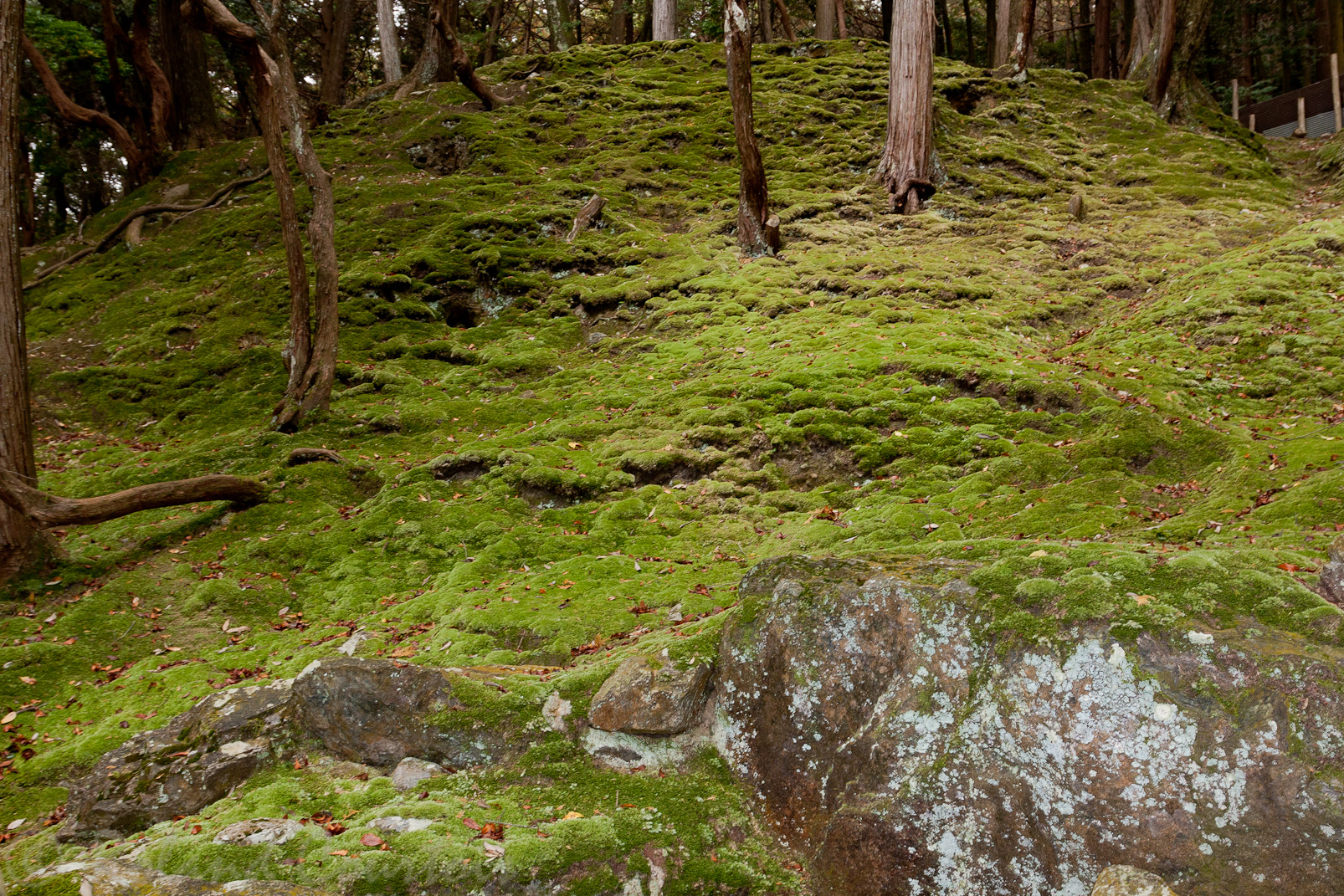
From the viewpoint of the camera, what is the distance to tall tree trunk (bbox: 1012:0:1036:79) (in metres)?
18.4

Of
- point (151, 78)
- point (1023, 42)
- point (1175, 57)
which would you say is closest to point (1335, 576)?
point (1175, 57)

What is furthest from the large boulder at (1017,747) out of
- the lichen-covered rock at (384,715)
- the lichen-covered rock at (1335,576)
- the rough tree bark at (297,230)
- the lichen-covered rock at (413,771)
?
the rough tree bark at (297,230)

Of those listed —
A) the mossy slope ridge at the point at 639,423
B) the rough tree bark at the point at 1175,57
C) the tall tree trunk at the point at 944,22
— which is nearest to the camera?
the mossy slope ridge at the point at 639,423

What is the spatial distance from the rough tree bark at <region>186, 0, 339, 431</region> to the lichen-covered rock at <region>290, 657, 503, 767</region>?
6017mm

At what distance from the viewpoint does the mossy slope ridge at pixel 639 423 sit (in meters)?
4.68

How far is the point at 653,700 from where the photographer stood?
489 centimetres

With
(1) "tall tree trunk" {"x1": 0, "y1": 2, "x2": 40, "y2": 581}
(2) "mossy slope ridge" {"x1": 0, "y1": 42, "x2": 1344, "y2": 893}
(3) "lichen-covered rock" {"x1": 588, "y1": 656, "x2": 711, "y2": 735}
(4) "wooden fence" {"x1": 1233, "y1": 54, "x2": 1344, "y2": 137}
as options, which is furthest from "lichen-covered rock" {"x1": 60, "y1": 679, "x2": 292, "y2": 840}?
(4) "wooden fence" {"x1": 1233, "y1": 54, "x2": 1344, "y2": 137}

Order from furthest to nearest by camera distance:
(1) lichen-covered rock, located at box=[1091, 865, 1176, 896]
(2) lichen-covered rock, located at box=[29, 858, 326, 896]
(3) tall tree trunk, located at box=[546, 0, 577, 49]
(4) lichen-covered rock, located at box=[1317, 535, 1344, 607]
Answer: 1. (3) tall tree trunk, located at box=[546, 0, 577, 49]
2. (4) lichen-covered rock, located at box=[1317, 535, 1344, 607]
3. (2) lichen-covered rock, located at box=[29, 858, 326, 896]
4. (1) lichen-covered rock, located at box=[1091, 865, 1176, 896]

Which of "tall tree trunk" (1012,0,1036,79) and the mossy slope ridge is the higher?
"tall tree trunk" (1012,0,1036,79)

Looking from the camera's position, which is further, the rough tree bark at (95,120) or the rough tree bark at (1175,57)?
the rough tree bark at (1175,57)

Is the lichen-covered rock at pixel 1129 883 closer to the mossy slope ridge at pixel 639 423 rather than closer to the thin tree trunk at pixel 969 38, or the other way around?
the mossy slope ridge at pixel 639 423

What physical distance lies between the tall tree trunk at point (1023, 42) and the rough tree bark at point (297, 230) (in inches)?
634

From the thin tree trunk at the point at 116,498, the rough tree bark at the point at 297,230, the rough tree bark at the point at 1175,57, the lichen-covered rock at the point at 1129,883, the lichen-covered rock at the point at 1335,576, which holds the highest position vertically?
the rough tree bark at the point at 1175,57

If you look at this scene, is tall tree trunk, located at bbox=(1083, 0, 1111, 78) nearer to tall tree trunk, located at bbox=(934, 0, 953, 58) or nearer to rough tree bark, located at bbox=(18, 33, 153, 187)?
tall tree trunk, located at bbox=(934, 0, 953, 58)
